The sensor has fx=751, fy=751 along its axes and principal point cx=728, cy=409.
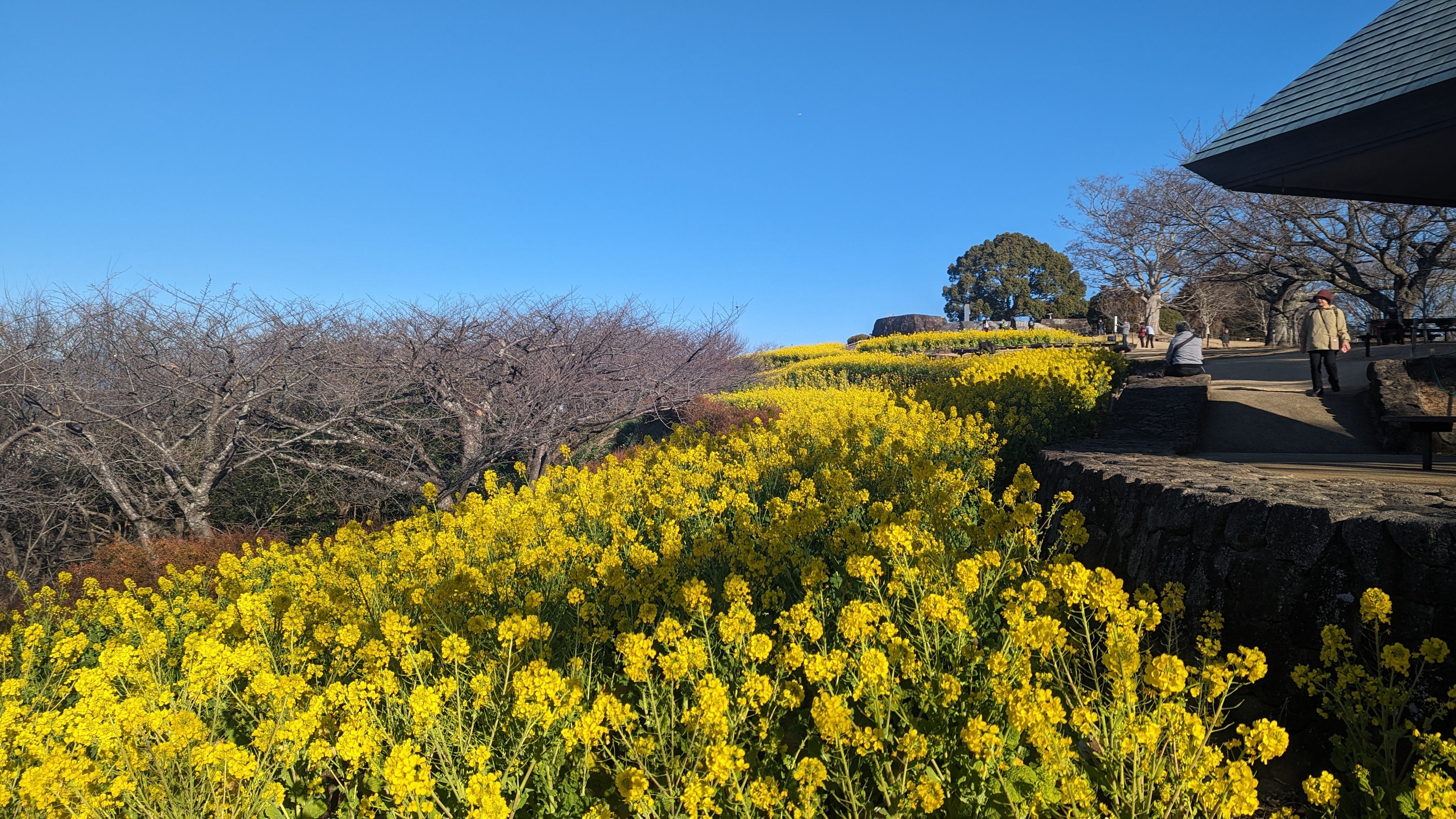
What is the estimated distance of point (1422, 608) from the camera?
9.70 feet

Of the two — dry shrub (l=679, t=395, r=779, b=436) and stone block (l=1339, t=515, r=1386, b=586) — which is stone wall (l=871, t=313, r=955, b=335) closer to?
dry shrub (l=679, t=395, r=779, b=436)

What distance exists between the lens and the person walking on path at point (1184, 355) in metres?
10.2

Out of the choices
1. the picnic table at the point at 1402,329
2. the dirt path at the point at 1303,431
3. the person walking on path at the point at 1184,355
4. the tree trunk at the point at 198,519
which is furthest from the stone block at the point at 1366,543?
the picnic table at the point at 1402,329

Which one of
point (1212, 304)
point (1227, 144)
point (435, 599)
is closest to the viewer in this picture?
point (435, 599)

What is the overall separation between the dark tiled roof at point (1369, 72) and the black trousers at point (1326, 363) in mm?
2986

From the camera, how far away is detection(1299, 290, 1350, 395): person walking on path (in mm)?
9078

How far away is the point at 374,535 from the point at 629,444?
949cm

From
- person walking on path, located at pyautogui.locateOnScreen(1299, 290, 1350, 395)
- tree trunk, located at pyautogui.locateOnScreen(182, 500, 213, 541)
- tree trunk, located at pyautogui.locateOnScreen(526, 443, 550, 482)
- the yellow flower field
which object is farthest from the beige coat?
tree trunk, located at pyautogui.locateOnScreen(182, 500, 213, 541)

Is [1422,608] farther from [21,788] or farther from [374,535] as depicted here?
[374,535]

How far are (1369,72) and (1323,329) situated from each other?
9.72 ft

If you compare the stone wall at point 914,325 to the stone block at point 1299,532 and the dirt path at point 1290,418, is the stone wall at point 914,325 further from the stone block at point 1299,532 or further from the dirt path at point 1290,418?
the stone block at point 1299,532

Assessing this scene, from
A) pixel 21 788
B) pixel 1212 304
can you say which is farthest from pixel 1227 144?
pixel 1212 304

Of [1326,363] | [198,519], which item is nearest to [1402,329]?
[1326,363]

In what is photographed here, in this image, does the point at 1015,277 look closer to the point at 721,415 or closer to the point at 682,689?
the point at 721,415
